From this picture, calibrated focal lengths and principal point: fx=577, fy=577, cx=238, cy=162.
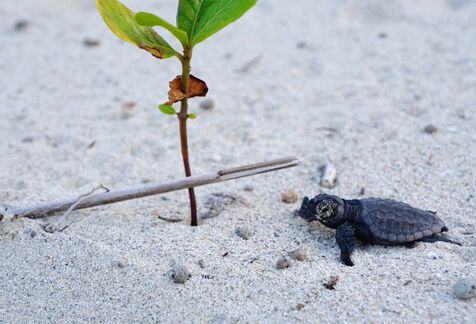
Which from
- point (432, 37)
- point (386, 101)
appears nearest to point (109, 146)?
point (386, 101)

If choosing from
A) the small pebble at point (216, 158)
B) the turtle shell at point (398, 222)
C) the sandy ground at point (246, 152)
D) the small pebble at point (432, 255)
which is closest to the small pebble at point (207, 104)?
the sandy ground at point (246, 152)

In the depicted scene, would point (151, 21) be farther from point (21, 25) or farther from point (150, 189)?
point (21, 25)

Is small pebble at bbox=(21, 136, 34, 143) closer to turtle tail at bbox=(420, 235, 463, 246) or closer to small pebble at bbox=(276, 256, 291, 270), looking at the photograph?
small pebble at bbox=(276, 256, 291, 270)

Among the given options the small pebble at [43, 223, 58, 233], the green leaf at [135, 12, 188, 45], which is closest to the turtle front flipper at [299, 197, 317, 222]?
the green leaf at [135, 12, 188, 45]

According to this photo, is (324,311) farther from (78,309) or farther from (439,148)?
(439,148)

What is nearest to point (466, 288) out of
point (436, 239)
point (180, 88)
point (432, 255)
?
point (432, 255)

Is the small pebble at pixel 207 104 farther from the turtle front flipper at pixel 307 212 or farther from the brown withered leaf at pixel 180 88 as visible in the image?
the brown withered leaf at pixel 180 88

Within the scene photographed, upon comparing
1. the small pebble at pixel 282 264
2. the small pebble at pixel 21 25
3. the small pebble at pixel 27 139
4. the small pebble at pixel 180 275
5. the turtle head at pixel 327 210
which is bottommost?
the small pebble at pixel 27 139
